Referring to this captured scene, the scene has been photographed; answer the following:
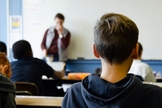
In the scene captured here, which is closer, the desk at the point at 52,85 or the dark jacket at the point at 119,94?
the dark jacket at the point at 119,94

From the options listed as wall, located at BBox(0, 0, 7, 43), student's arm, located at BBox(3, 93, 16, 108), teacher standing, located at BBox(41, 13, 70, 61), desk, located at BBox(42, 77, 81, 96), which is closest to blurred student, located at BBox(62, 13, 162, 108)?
student's arm, located at BBox(3, 93, 16, 108)

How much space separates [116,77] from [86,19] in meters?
4.63

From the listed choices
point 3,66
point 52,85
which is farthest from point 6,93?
point 52,85

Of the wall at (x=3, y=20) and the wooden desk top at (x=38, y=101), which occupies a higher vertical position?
the wall at (x=3, y=20)

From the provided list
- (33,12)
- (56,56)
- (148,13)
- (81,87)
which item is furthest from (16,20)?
(81,87)

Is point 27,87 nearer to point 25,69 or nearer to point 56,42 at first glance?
point 25,69

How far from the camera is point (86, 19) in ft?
18.2

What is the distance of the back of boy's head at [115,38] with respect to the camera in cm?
94

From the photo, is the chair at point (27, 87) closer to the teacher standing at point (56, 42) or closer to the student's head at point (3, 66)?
the student's head at point (3, 66)

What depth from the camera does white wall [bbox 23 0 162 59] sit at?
5441 mm

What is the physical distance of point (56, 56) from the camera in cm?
563

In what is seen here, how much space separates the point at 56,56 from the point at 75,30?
0.63m

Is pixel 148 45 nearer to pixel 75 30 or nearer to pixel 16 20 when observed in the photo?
pixel 75 30

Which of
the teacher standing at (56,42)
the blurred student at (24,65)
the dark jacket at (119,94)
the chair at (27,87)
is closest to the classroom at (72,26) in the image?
the teacher standing at (56,42)
